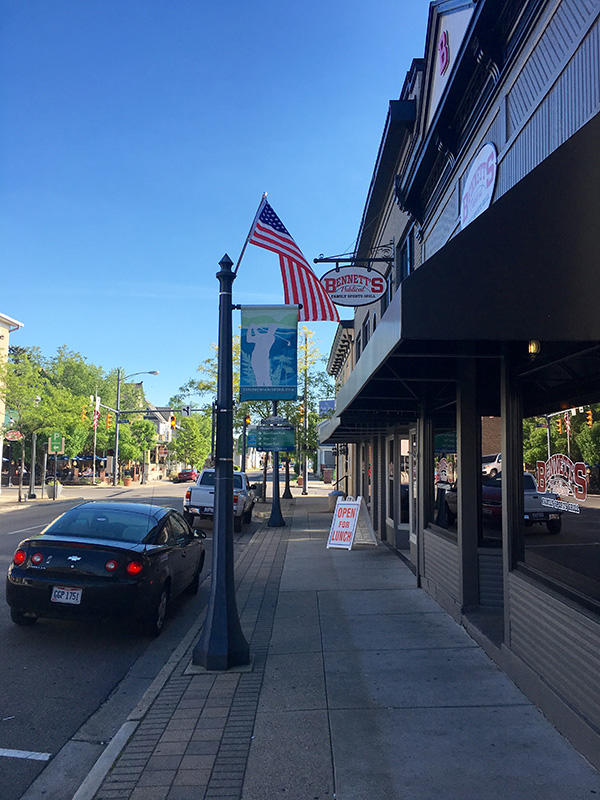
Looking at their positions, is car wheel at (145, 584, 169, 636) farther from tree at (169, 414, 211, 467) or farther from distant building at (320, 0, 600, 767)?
tree at (169, 414, 211, 467)

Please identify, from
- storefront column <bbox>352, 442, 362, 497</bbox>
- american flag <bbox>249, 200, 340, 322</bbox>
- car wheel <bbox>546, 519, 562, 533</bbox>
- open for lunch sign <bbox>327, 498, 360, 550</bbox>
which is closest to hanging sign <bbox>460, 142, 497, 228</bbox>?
american flag <bbox>249, 200, 340, 322</bbox>

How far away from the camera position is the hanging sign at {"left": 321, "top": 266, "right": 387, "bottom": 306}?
460 inches

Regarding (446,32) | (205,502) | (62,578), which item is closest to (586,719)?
(62,578)

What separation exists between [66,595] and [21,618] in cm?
111

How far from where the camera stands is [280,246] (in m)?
8.02

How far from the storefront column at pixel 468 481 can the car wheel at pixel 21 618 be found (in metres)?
4.82

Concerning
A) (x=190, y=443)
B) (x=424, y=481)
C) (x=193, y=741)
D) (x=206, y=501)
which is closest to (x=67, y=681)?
(x=193, y=741)

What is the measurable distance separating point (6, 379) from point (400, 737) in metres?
31.2

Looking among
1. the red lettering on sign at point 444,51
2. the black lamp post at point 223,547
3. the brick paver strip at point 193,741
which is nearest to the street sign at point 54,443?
the red lettering on sign at point 444,51

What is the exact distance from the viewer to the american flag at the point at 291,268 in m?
7.68

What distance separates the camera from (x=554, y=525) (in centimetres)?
510

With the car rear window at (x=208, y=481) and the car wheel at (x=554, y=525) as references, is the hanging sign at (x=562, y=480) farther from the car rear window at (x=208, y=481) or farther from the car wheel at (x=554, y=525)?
the car rear window at (x=208, y=481)

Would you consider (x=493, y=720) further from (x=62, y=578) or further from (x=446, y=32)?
(x=446, y=32)

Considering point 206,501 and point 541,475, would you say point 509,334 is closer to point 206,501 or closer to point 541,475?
point 541,475
